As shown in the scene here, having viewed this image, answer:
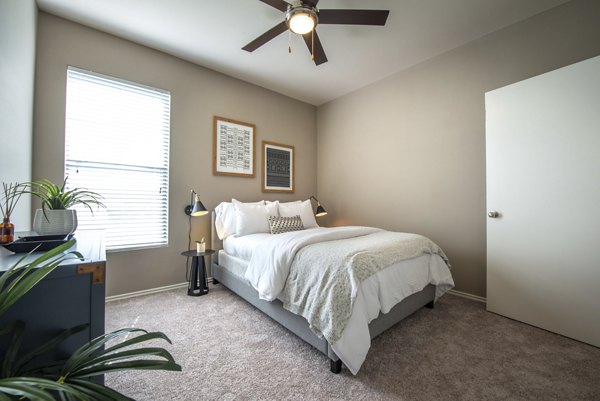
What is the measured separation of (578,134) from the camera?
A: 1901 millimetres

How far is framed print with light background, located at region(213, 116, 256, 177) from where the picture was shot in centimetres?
330

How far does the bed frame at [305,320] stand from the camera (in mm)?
1604

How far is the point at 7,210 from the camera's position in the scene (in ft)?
4.31

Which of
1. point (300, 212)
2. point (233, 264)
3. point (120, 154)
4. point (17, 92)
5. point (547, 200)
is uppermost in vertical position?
point (17, 92)

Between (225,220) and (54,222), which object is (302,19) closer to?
(54,222)

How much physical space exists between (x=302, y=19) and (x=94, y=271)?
2053 mm

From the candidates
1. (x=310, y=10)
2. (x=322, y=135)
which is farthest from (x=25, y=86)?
(x=322, y=135)

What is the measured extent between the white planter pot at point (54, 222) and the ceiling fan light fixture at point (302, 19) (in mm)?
1999

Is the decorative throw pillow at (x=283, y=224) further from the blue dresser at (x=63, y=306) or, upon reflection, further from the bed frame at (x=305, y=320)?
the blue dresser at (x=63, y=306)

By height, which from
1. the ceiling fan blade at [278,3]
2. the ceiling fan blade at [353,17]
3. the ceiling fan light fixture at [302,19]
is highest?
the ceiling fan blade at [278,3]

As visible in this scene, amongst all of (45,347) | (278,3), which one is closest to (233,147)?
(278,3)

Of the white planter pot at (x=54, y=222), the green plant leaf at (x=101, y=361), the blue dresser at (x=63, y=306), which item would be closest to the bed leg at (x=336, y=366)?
the green plant leaf at (x=101, y=361)

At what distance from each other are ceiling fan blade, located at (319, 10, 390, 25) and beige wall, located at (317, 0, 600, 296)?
1.50 m

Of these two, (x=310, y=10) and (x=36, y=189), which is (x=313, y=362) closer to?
(x=310, y=10)
